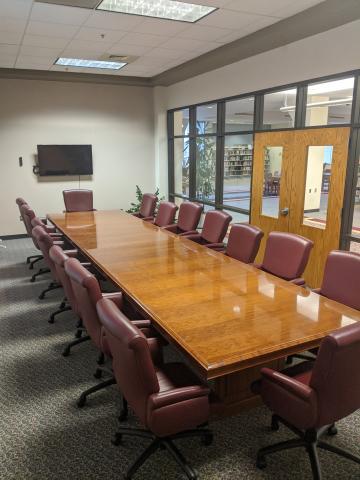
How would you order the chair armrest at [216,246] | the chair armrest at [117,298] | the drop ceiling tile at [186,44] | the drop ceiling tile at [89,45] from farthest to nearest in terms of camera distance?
1. the drop ceiling tile at [89,45]
2. the drop ceiling tile at [186,44]
3. the chair armrest at [216,246]
4. the chair armrest at [117,298]

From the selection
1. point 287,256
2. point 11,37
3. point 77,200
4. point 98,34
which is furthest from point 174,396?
point 77,200

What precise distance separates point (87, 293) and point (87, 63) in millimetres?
5193

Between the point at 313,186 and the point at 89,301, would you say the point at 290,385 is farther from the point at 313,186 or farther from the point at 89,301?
the point at 313,186

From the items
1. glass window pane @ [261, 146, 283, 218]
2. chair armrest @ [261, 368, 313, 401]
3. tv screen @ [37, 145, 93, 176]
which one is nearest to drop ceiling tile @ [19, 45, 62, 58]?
tv screen @ [37, 145, 93, 176]

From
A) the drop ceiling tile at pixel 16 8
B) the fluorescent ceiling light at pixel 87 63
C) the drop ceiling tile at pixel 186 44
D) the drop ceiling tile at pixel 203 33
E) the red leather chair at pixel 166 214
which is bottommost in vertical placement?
the red leather chair at pixel 166 214

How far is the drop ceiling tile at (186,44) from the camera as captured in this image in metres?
4.77

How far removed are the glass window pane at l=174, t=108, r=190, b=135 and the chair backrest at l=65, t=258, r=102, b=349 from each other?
5.58 metres

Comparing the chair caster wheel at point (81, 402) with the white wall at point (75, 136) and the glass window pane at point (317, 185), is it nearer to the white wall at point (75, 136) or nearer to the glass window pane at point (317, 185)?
the glass window pane at point (317, 185)

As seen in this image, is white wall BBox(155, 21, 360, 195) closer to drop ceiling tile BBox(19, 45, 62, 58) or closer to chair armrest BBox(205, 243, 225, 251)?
chair armrest BBox(205, 243, 225, 251)

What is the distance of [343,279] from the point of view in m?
2.63

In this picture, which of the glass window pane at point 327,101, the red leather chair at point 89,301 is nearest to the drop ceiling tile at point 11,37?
the red leather chair at point 89,301

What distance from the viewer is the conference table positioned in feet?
6.16

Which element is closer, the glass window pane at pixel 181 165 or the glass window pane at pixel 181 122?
the glass window pane at pixel 181 122

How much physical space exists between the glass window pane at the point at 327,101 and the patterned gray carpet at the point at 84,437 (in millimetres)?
3700
